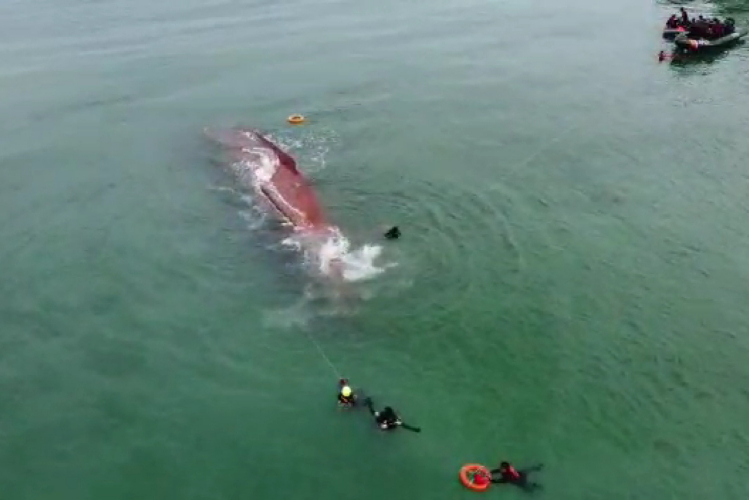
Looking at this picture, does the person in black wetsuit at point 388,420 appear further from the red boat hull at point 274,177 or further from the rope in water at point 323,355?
the red boat hull at point 274,177

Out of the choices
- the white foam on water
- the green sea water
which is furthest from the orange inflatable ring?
the white foam on water

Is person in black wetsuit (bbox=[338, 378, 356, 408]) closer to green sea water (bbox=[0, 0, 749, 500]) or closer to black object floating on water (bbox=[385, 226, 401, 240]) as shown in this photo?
green sea water (bbox=[0, 0, 749, 500])

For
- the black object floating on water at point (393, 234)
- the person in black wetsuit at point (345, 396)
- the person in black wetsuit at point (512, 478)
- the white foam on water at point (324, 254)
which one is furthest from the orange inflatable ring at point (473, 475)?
the black object floating on water at point (393, 234)

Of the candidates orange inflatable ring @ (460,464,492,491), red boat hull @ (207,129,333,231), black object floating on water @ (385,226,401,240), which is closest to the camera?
orange inflatable ring @ (460,464,492,491)

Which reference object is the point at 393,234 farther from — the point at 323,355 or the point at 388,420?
the point at 388,420

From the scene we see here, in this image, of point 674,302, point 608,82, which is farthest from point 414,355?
point 608,82
